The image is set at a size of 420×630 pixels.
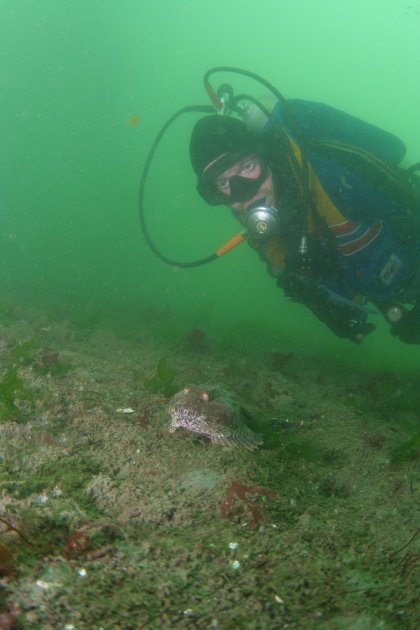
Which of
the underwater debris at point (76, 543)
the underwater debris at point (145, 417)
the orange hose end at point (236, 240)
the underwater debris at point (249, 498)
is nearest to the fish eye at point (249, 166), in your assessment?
the orange hose end at point (236, 240)

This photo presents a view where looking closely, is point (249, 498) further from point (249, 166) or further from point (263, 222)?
point (249, 166)

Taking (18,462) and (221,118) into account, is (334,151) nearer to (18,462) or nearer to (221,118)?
(221,118)

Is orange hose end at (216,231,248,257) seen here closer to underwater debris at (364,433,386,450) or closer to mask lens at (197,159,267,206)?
mask lens at (197,159,267,206)

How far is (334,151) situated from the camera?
4.55m

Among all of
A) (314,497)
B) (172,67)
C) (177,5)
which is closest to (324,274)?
(314,497)

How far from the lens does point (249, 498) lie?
1925 millimetres

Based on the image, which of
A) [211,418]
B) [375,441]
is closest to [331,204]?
[375,441]

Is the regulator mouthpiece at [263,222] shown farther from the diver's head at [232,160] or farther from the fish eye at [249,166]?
the fish eye at [249,166]

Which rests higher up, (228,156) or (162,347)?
(228,156)

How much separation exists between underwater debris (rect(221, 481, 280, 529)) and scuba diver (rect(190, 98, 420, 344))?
3.20m

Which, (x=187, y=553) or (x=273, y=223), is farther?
(x=273, y=223)

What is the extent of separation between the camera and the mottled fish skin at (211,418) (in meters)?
2.62

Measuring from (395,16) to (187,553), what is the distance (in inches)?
2788

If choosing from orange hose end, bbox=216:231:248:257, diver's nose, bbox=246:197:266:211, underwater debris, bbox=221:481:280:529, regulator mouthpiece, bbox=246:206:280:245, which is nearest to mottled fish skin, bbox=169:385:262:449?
underwater debris, bbox=221:481:280:529
